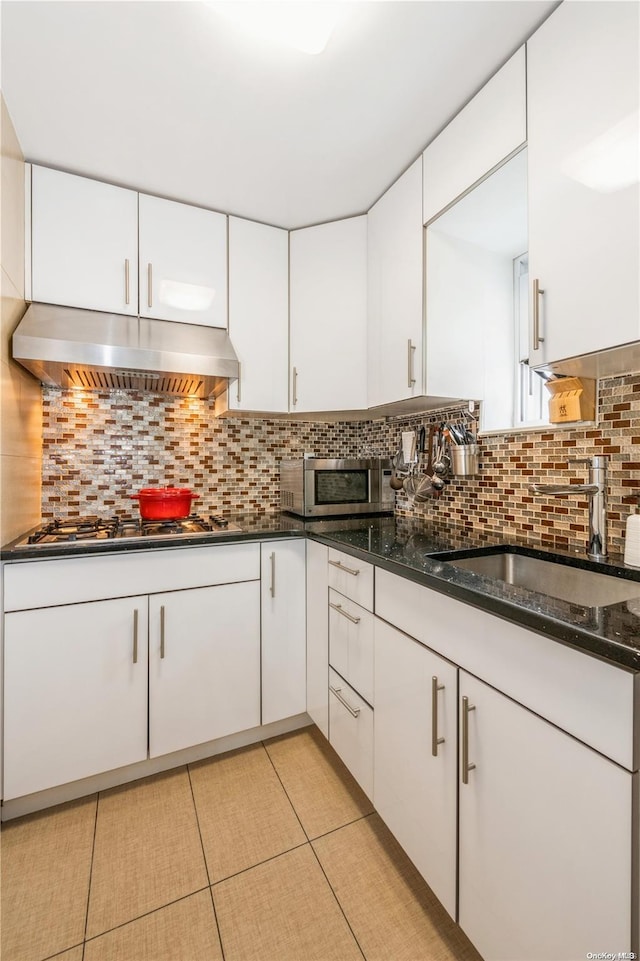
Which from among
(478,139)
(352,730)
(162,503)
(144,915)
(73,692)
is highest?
(478,139)

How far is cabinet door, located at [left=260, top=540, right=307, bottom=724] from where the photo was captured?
1816mm

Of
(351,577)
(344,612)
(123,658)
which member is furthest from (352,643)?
(123,658)

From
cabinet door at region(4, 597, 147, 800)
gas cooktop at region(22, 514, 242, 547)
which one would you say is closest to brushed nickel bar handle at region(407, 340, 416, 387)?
gas cooktop at region(22, 514, 242, 547)

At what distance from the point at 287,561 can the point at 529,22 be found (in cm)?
187

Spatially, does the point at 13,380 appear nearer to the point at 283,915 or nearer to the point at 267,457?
the point at 267,457

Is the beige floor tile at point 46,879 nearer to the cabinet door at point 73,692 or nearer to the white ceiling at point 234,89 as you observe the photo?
the cabinet door at point 73,692

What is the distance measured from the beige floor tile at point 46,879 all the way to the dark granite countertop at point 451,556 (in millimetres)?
915

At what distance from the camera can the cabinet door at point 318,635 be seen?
67.6 inches

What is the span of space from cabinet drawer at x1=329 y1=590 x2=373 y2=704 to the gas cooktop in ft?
A: 1.78

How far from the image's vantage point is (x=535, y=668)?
31.6 inches

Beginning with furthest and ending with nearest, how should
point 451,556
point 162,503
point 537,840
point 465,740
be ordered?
point 162,503, point 451,556, point 465,740, point 537,840

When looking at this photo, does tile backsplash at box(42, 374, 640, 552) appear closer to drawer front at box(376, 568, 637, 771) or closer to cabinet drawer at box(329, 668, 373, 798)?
drawer front at box(376, 568, 637, 771)

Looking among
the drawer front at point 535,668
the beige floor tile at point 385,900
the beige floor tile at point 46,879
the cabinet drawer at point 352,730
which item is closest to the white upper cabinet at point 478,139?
the drawer front at point 535,668

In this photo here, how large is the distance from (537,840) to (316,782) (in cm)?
105
